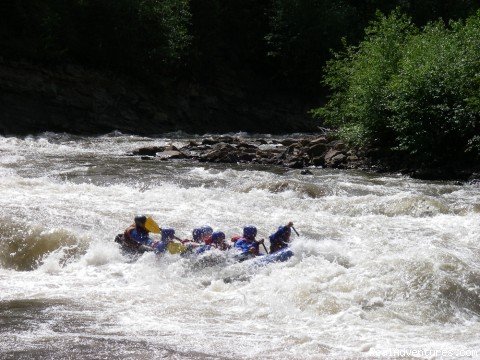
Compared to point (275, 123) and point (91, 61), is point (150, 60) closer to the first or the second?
point (91, 61)

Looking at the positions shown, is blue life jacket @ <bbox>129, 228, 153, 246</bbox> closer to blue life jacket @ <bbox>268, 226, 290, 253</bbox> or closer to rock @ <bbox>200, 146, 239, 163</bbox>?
blue life jacket @ <bbox>268, 226, 290, 253</bbox>

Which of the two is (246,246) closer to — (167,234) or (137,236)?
(167,234)

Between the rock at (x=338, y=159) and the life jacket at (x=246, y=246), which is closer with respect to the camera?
the life jacket at (x=246, y=246)

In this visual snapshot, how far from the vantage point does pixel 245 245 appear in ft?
32.8

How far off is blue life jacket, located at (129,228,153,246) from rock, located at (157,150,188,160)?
10.00m

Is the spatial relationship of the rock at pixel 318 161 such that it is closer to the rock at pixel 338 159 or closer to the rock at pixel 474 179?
the rock at pixel 338 159

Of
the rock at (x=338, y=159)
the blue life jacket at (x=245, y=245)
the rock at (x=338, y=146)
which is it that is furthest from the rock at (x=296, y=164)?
the blue life jacket at (x=245, y=245)

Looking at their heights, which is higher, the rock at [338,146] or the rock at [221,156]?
the rock at [338,146]

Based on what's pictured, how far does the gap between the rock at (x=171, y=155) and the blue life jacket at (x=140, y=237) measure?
394 inches

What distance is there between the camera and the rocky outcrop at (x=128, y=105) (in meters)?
25.6

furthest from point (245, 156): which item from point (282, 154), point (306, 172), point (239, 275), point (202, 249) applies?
point (239, 275)

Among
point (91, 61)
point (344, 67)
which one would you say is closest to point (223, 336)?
point (344, 67)

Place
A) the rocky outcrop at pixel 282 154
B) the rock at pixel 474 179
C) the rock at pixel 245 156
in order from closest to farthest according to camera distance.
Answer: the rock at pixel 474 179 < the rocky outcrop at pixel 282 154 < the rock at pixel 245 156

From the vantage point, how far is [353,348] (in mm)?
6805
